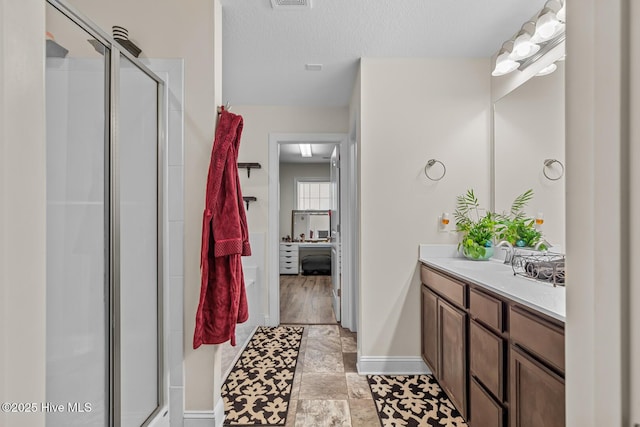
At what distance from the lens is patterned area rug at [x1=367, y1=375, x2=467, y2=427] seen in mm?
1981

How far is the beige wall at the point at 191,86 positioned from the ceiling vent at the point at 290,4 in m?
0.34

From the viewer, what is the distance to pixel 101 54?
4.67 ft

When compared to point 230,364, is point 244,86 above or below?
above

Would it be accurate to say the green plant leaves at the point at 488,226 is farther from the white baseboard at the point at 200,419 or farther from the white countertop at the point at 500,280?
the white baseboard at the point at 200,419

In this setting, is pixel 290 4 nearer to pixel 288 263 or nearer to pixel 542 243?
pixel 542 243

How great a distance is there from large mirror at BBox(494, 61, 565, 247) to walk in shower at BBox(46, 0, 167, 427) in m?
2.18

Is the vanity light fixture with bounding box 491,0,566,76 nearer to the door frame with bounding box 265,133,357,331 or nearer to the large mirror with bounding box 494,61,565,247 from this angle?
the large mirror with bounding box 494,61,565,247

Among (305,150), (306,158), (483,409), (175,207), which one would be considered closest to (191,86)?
(175,207)

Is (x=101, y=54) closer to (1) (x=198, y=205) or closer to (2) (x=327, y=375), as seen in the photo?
(1) (x=198, y=205)

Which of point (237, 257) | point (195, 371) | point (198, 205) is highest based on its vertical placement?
point (198, 205)

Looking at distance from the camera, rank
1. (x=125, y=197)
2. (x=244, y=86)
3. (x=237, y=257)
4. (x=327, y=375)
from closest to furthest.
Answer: (x=125, y=197) < (x=237, y=257) < (x=327, y=375) < (x=244, y=86)

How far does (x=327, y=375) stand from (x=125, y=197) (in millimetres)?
1860

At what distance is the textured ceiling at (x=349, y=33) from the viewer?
6.72 feet

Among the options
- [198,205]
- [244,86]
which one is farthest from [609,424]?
[244,86]
